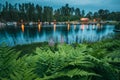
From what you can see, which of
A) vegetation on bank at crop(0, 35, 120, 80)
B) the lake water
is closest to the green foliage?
vegetation on bank at crop(0, 35, 120, 80)

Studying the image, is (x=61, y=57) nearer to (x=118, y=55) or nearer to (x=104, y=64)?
(x=104, y=64)

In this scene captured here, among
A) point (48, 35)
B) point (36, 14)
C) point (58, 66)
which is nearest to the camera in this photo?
point (58, 66)

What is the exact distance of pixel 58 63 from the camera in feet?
8.11

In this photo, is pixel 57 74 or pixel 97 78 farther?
pixel 97 78

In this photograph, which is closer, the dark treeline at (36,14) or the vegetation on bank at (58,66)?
the vegetation on bank at (58,66)

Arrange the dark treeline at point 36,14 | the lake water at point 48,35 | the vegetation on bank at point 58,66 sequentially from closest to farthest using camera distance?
the vegetation on bank at point 58,66
the lake water at point 48,35
the dark treeline at point 36,14

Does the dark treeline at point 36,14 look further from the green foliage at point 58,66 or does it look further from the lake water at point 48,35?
the green foliage at point 58,66

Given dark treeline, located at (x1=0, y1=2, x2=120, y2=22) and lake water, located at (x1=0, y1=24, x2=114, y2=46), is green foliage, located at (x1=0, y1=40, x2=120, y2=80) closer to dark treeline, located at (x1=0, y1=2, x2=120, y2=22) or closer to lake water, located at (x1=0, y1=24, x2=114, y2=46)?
lake water, located at (x1=0, y1=24, x2=114, y2=46)

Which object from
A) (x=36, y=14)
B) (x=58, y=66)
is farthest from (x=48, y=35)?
(x=36, y=14)

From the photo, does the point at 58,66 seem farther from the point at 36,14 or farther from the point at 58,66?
the point at 36,14

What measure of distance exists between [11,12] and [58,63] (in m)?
149

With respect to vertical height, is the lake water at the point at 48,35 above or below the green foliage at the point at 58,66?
below

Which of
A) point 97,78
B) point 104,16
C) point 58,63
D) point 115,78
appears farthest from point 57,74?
point 104,16

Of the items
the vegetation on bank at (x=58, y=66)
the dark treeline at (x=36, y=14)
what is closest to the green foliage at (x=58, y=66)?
the vegetation on bank at (x=58, y=66)
